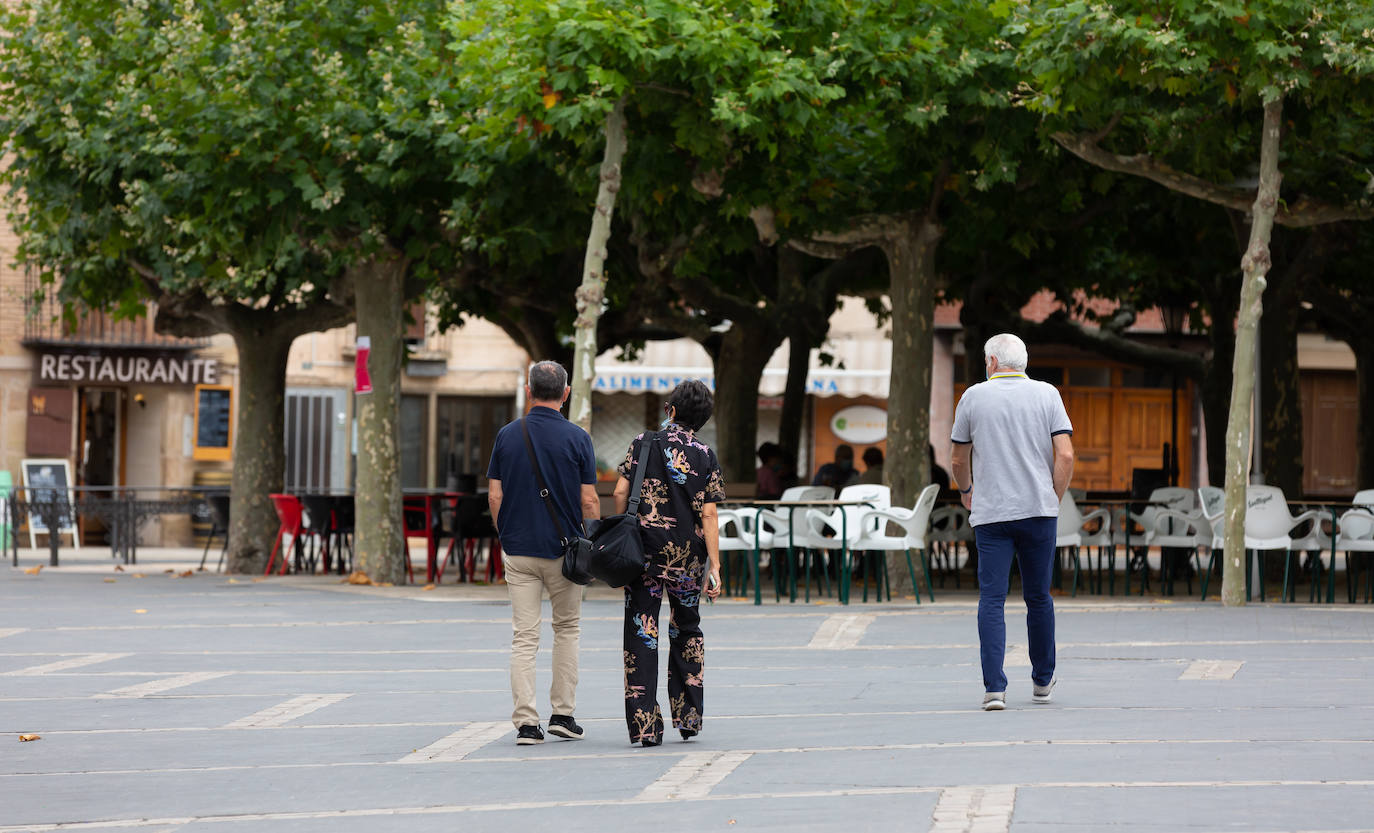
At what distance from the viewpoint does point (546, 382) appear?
26.9 feet

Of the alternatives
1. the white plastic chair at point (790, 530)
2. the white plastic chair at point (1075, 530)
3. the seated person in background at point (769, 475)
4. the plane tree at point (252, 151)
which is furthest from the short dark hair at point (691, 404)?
the seated person in background at point (769, 475)

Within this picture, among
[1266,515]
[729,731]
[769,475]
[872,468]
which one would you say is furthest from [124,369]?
[729,731]

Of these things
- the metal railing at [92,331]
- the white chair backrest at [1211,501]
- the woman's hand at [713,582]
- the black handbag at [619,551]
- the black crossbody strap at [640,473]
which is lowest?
the woman's hand at [713,582]

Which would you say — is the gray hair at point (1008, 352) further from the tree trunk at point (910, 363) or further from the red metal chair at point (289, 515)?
the red metal chair at point (289, 515)

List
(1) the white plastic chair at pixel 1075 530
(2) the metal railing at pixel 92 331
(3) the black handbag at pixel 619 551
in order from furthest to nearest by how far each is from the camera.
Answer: (2) the metal railing at pixel 92 331 < (1) the white plastic chair at pixel 1075 530 < (3) the black handbag at pixel 619 551

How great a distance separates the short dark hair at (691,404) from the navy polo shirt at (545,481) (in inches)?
17.2

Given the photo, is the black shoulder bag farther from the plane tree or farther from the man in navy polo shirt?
the plane tree

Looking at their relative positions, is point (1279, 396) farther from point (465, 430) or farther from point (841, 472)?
point (465, 430)

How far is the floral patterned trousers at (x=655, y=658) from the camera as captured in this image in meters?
7.89

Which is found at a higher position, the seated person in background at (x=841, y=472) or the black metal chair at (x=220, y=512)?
the seated person in background at (x=841, y=472)

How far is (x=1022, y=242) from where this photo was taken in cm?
1925

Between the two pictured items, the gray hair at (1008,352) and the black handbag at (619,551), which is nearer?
the black handbag at (619,551)

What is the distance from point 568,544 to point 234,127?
11.0 meters

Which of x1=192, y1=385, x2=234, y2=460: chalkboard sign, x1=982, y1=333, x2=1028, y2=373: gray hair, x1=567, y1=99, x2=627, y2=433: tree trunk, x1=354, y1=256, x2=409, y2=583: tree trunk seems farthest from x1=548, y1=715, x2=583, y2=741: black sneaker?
x1=192, y1=385, x2=234, y2=460: chalkboard sign
